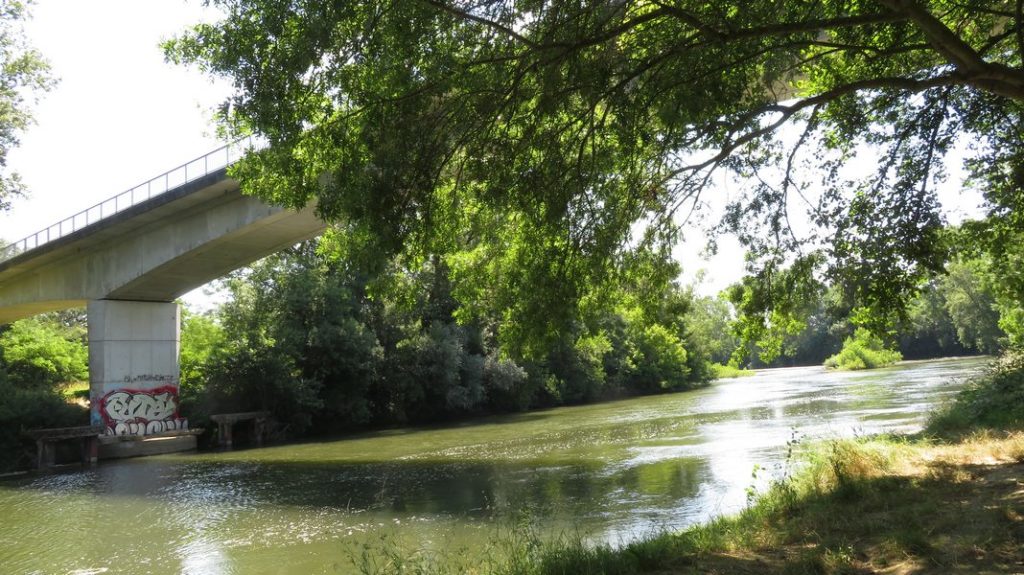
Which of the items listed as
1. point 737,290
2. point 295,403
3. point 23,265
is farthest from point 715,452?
point 23,265

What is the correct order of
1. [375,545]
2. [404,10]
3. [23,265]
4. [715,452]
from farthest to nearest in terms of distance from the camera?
1. [23,265]
2. [715,452]
3. [375,545]
4. [404,10]

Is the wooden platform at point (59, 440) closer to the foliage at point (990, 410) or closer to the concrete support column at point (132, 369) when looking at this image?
the concrete support column at point (132, 369)

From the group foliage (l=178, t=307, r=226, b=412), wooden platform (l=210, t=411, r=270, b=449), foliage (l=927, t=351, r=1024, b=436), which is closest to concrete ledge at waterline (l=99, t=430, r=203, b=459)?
wooden platform (l=210, t=411, r=270, b=449)

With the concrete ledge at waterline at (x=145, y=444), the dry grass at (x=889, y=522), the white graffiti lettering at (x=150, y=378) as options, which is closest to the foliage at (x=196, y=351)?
the white graffiti lettering at (x=150, y=378)

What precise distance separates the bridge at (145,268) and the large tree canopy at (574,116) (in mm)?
14598

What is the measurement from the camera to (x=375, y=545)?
9586 millimetres

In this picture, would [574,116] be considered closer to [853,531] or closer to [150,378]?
[853,531]

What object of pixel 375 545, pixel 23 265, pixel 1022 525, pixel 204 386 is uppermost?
pixel 23 265

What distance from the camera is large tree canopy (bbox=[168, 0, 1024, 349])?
301 inches

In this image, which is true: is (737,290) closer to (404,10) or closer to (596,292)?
(596,292)

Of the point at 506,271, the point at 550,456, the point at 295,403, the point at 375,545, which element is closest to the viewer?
the point at 375,545

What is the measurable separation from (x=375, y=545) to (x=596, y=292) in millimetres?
4851

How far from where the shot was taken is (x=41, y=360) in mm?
34781

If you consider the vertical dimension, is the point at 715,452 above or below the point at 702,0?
below
